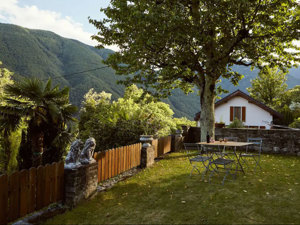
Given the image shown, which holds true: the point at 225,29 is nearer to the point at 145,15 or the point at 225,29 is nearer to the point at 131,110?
the point at 145,15

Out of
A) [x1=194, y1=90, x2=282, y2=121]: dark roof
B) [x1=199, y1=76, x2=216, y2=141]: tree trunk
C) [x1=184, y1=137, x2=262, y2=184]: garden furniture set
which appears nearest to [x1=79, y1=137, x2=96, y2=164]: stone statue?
[x1=184, y1=137, x2=262, y2=184]: garden furniture set

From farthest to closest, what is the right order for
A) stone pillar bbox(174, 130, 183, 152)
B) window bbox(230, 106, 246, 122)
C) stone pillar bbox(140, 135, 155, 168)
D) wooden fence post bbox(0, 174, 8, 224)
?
window bbox(230, 106, 246, 122) → stone pillar bbox(174, 130, 183, 152) → stone pillar bbox(140, 135, 155, 168) → wooden fence post bbox(0, 174, 8, 224)

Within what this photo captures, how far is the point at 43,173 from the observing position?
4.56 metres

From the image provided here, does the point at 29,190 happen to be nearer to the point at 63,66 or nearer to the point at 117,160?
the point at 117,160

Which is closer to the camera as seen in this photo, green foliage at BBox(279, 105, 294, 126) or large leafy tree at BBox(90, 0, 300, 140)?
large leafy tree at BBox(90, 0, 300, 140)

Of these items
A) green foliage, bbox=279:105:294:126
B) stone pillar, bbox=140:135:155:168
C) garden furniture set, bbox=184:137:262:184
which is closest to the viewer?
garden furniture set, bbox=184:137:262:184

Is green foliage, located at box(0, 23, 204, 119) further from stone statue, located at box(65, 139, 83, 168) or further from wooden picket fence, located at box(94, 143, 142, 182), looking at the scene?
stone statue, located at box(65, 139, 83, 168)

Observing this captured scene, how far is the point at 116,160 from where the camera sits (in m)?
7.32

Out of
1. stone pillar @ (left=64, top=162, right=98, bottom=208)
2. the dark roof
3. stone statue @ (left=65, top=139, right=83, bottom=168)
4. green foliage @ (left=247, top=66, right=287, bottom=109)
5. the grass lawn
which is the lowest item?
the grass lawn

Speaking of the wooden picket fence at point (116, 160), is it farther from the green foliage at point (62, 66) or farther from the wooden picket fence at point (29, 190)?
the green foliage at point (62, 66)

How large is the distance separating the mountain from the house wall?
61.3 meters

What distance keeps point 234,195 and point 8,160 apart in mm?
8010

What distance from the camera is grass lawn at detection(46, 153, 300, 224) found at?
439cm

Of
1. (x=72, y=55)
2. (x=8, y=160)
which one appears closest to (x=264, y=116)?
(x=8, y=160)
